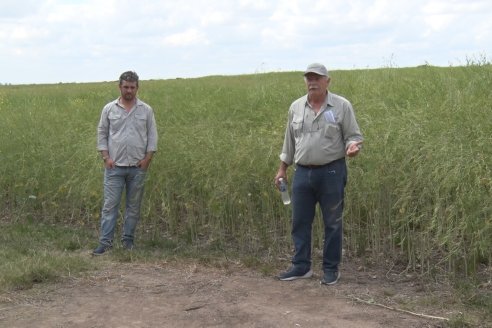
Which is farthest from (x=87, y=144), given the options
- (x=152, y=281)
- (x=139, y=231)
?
(x=152, y=281)

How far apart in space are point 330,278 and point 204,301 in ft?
3.44

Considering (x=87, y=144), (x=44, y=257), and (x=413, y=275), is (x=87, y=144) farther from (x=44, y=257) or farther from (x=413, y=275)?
(x=413, y=275)

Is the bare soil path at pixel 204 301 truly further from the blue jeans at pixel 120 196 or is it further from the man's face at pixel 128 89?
the man's face at pixel 128 89

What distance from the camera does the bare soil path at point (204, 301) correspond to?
4.41m

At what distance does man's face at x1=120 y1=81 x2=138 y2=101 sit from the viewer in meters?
6.31

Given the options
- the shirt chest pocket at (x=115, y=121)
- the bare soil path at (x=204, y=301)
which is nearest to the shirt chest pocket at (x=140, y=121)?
the shirt chest pocket at (x=115, y=121)

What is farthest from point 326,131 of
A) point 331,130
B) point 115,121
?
point 115,121

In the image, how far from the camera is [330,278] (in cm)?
519

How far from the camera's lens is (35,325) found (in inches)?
175

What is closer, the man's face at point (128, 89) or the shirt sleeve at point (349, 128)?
the shirt sleeve at point (349, 128)

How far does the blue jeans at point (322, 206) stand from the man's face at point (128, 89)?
2044mm

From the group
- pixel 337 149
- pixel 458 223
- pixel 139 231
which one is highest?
pixel 337 149

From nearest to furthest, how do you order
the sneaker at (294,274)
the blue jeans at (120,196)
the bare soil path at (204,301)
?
the bare soil path at (204,301) < the sneaker at (294,274) < the blue jeans at (120,196)

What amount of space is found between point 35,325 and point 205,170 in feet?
8.57
